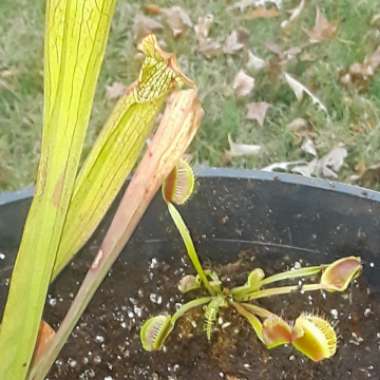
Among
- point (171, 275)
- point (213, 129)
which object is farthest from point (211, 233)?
point (213, 129)

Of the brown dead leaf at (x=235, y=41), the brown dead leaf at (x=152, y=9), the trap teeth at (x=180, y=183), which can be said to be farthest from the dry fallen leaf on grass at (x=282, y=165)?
the trap teeth at (x=180, y=183)

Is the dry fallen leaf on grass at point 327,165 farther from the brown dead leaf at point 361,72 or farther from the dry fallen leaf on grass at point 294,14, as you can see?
the dry fallen leaf on grass at point 294,14

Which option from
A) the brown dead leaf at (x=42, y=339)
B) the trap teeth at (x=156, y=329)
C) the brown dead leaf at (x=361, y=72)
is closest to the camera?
the brown dead leaf at (x=42, y=339)

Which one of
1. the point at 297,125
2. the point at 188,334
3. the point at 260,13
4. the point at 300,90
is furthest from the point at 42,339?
the point at 260,13

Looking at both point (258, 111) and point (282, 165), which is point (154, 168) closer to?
point (282, 165)

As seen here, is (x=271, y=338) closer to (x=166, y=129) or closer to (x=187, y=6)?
(x=166, y=129)

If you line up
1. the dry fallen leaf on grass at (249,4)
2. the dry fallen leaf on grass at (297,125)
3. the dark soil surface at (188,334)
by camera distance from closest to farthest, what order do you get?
the dark soil surface at (188,334), the dry fallen leaf on grass at (297,125), the dry fallen leaf on grass at (249,4)
